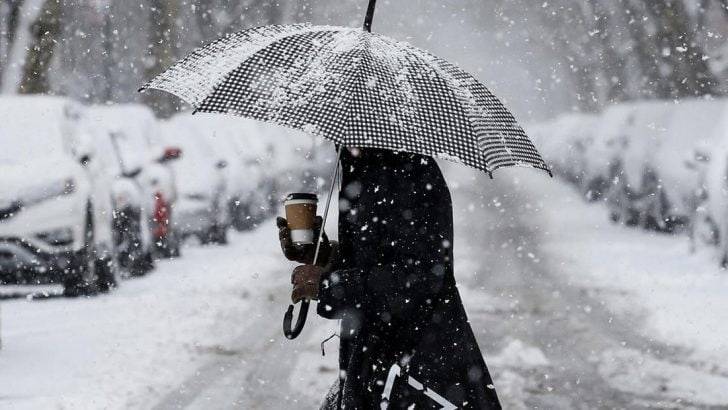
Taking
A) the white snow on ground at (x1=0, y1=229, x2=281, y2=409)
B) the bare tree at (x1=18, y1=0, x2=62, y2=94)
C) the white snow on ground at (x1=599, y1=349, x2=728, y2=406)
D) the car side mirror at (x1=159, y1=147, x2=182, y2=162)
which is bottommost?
the white snow on ground at (x1=0, y1=229, x2=281, y2=409)

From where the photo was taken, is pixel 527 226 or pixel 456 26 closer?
pixel 527 226

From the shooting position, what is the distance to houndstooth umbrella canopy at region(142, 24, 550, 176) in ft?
10.4

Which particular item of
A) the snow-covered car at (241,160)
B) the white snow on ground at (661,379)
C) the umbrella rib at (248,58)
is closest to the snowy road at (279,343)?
the white snow on ground at (661,379)

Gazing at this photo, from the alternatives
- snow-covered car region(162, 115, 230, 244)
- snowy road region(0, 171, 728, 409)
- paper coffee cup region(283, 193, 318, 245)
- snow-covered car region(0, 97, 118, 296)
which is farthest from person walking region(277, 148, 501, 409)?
snow-covered car region(162, 115, 230, 244)

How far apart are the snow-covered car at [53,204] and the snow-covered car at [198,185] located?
130 inches

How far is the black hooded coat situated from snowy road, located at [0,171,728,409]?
3.59m

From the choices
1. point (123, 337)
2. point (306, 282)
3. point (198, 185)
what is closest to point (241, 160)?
point (198, 185)

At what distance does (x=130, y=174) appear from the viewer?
1126 cm

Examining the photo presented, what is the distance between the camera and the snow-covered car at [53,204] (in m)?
9.27

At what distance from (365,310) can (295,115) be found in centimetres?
67

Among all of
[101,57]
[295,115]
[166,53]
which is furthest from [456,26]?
[295,115]

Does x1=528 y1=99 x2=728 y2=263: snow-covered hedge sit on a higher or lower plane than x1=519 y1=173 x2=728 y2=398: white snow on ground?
higher

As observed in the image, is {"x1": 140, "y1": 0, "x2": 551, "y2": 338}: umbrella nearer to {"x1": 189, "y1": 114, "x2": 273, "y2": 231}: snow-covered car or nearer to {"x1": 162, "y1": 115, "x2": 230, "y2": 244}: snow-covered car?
{"x1": 162, "y1": 115, "x2": 230, "y2": 244}: snow-covered car

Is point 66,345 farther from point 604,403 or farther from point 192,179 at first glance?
point 192,179
